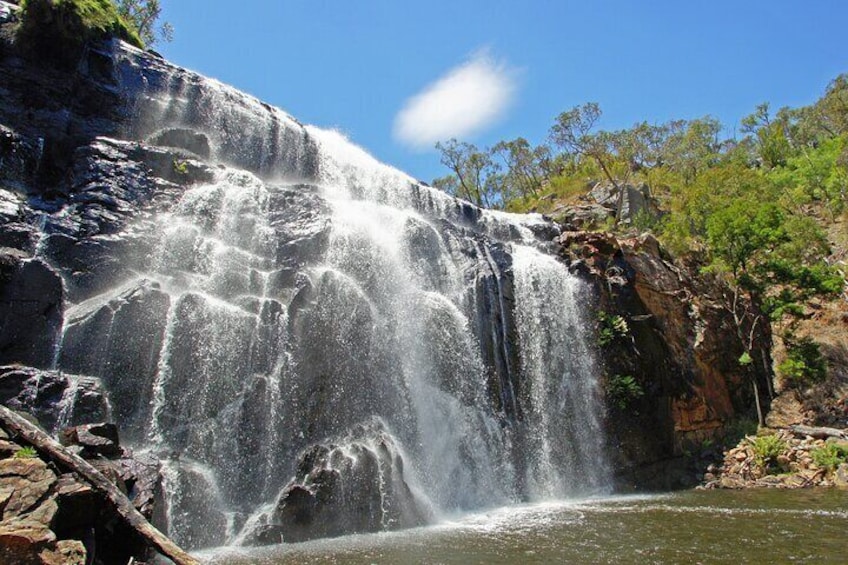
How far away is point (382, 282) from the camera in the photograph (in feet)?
63.0

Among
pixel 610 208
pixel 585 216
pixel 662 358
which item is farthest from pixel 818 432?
pixel 610 208

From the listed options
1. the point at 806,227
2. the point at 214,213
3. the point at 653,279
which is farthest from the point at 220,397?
the point at 806,227

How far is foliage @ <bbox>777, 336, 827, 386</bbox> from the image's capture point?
24375 millimetres

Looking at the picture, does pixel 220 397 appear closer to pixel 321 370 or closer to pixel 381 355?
pixel 321 370

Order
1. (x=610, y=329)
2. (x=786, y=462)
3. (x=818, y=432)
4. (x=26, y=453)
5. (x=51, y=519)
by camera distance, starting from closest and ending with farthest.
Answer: (x=51, y=519) < (x=26, y=453) < (x=786, y=462) < (x=818, y=432) < (x=610, y=329)

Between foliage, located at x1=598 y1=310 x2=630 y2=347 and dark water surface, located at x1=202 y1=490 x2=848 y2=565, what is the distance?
8.22 metres

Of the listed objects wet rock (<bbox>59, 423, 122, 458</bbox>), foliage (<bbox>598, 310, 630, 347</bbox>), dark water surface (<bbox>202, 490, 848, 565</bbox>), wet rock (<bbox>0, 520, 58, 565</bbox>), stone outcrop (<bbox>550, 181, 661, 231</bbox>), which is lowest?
dark water surface (<bbox>202, 490, 848, 565</bbox>)

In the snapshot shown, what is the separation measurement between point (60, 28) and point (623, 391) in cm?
2422

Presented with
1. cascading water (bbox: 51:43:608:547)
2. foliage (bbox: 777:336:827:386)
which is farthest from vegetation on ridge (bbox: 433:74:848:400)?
cascading water (bbox: 51:43:608:547)

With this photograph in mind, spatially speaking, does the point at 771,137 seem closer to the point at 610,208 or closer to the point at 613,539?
the point at 610,208

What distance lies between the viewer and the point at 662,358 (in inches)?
920

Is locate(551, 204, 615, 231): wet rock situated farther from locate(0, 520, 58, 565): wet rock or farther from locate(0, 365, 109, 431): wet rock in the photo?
locate(0, 520, 58, 565): wet rock

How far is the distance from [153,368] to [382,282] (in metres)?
7.92

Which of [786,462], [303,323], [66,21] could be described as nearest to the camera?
[303,323]
